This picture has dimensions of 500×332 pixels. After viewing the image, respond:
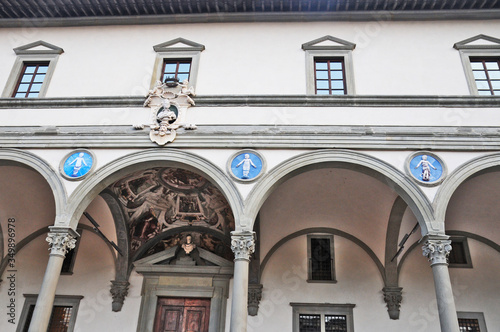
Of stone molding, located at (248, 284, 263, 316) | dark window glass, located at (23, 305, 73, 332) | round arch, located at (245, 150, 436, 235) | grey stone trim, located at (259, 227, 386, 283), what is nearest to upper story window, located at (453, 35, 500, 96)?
round arch, located at (245, 150, 436, 235)

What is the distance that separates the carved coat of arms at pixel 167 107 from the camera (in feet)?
27.7

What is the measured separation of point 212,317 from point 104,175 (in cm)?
440

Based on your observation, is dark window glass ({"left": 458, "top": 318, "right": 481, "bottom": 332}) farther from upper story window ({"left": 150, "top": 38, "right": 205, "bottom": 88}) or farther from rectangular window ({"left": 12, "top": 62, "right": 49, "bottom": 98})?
rectangular window ({"left": 12, "top": 62, "right": 49, "bottom": 98})

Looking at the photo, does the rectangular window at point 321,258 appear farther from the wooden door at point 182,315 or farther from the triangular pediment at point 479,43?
the triangular pediment at point 479,43

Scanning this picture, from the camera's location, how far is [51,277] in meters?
7.38

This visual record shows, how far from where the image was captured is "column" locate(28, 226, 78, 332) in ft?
23.1

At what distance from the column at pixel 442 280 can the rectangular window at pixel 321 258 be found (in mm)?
3594

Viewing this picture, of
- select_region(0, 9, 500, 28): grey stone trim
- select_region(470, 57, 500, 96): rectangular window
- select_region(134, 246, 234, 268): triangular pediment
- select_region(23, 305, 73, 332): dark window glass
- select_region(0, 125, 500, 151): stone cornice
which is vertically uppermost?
select_region(0, 9, 500, 28): grey stone trim

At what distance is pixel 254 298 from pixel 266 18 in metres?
6.80

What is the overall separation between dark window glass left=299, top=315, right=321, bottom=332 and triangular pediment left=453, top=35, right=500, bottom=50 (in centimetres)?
710

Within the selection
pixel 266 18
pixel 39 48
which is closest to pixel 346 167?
pixel 266 18

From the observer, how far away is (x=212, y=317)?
995 cm

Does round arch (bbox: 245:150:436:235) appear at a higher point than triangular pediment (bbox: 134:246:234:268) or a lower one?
higher

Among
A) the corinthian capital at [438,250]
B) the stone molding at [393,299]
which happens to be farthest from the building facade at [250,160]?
the corinthian capital at [438,250]
